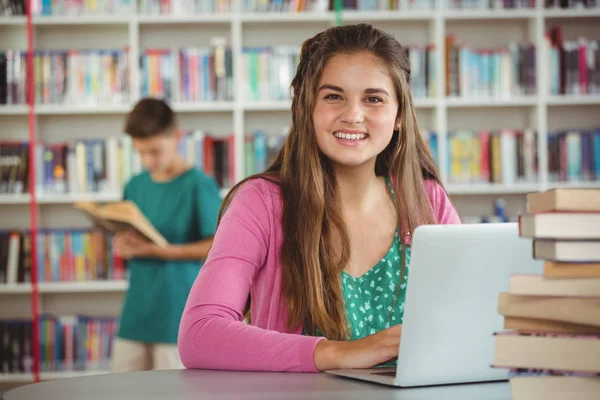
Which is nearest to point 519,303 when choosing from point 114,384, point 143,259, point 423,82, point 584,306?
point 584,306

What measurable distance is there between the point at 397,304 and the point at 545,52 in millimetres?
2817

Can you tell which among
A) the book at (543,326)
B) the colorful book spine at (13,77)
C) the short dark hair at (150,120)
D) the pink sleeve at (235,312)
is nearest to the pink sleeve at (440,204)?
the pink sleeve at (235,312)

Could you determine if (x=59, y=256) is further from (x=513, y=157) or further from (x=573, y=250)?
(x=573, y=250)

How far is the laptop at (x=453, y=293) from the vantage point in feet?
3.37

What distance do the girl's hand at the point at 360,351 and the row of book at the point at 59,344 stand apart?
9.44ft

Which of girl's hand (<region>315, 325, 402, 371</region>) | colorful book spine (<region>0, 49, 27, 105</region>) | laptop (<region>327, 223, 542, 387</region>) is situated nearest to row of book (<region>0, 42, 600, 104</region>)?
colorful book spine (<region>0, 49, 27, 105</region>)

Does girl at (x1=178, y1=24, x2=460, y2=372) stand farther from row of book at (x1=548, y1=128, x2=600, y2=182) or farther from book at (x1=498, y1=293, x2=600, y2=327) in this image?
row of book at (x1=548, y1=128, x2=600, y2=182)

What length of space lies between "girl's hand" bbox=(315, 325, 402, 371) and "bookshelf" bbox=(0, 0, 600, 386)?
9.09ft

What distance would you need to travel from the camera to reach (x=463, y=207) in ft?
13.9

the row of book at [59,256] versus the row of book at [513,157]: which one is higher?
the row of book at [513,157]

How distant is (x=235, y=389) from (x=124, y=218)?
5.68 ft

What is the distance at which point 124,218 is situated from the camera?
2744mm

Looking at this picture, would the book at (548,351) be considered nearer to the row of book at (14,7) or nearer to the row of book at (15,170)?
the row of book at (15,170)

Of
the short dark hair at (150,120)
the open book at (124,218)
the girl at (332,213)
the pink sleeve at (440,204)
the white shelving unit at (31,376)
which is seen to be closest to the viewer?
the girl at (332,213)
